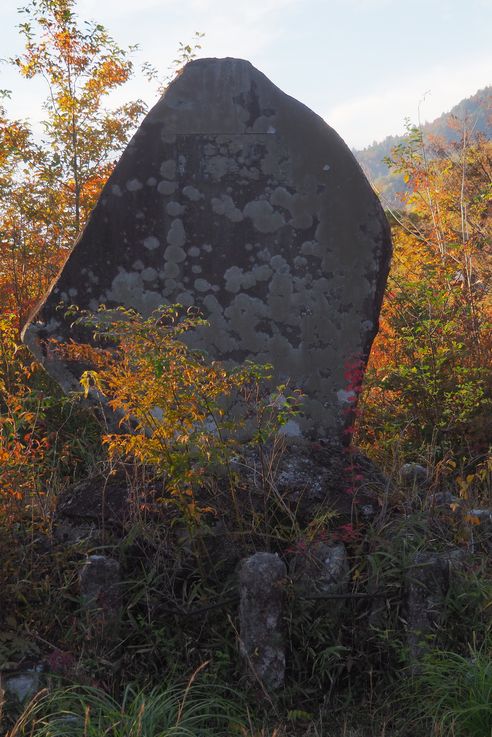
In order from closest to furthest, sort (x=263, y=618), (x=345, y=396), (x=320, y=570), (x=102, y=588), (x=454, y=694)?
(x=454, y=694)
(x=263, y=618)
(x=102, y=588)
(x=320, y=570)
(x=345, y=396)

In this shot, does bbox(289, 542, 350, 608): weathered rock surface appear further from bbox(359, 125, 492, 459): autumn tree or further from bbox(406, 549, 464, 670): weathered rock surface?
bbox(359, 125, 492, 459): autumn tree

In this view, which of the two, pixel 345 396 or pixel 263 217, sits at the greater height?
pixel 263 217

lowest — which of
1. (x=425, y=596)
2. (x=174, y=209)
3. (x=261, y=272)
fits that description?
(x=425, y=596)

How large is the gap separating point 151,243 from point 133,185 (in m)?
0.36

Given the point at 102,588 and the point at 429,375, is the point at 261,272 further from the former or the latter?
the point at 102,588

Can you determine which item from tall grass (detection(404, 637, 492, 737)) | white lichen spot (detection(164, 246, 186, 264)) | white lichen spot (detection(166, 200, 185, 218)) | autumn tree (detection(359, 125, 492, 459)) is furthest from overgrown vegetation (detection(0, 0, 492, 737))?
autumn tree (detection(359, 125, 492, 459))

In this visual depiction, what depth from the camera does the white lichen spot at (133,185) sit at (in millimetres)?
5008

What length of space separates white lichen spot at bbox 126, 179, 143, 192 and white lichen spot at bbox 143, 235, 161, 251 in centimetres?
29

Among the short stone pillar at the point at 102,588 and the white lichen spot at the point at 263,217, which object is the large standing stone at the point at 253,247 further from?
the short stone pillar at the point at 102,588

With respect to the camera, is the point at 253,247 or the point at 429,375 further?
the point at 429,375

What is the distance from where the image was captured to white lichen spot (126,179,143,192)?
5.01 meters

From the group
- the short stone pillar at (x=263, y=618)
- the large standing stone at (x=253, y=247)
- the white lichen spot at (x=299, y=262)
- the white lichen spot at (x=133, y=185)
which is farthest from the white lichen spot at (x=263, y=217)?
the short stone pillar at (x=263, y=618)

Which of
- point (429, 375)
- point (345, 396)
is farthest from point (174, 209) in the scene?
point (429, 375)

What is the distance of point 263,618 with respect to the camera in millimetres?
3359
